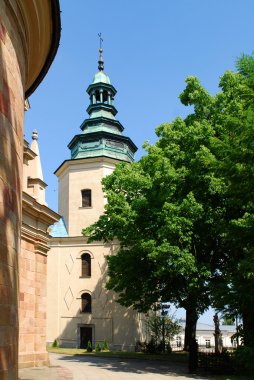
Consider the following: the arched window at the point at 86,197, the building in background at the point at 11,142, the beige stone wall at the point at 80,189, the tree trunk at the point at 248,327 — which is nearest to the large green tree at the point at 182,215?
the tree trunk at the point at 248,327

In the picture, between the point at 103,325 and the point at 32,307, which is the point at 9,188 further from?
the point at 103,325

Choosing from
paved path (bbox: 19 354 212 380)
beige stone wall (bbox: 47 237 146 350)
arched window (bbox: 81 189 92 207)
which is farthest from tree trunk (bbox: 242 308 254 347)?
arched window (bbox: 81 189 92 207)

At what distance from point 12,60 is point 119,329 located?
32.1m

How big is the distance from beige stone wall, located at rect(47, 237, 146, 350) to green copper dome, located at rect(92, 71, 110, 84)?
17.1 meters

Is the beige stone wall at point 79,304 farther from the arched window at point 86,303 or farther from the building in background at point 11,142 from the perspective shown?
the building in background at point 11,142

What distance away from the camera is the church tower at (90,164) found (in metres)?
38.9

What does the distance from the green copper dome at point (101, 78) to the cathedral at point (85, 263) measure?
6.46 meters

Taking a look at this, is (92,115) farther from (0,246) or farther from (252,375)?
(0,246)

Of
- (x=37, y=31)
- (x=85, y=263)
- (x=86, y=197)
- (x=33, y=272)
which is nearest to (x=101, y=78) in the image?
(x=86, y=197)

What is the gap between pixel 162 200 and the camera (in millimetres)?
21578

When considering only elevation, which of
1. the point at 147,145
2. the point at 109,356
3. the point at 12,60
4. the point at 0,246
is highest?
the point at 147,145

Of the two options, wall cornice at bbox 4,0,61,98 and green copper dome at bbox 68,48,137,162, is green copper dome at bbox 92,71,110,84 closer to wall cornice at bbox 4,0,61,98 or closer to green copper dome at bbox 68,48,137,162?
green copper dome at bbox 68,48,137,162

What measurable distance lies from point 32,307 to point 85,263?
19.5m

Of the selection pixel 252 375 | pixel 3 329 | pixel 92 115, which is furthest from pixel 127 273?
pixel 92 115
